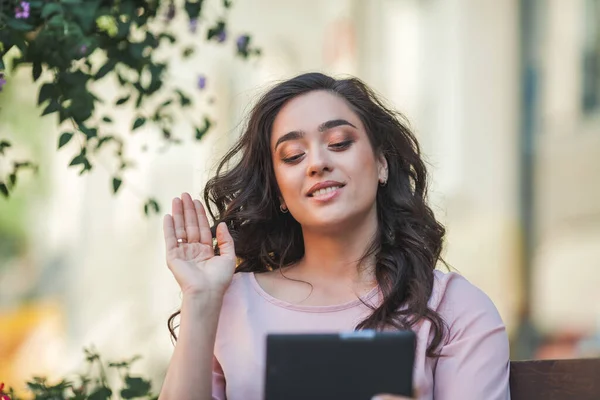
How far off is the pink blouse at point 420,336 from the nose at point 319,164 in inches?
12.5

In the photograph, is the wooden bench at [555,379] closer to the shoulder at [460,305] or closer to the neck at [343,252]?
the shoulder at [460,305]

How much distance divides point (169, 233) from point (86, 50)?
2.06 ft

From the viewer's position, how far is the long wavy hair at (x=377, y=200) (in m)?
2.84

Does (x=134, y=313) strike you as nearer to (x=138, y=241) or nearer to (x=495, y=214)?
(x=138, y=241)

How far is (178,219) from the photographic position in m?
2.76

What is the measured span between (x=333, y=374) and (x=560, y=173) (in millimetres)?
6884

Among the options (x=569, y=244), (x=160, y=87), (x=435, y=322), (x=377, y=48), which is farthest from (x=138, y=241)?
(x=435, y=322)

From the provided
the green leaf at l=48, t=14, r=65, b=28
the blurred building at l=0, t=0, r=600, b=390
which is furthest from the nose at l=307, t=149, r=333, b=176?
the blurred building at l=0, t=0, r=600, b=390

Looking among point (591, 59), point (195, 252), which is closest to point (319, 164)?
point (195, 252)

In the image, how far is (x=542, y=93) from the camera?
28.9 ft

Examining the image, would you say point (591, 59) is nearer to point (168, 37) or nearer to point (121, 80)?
point (168, 37)

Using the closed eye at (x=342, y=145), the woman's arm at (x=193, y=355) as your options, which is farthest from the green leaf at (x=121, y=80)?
the woman's arm at (x=193, y=355)

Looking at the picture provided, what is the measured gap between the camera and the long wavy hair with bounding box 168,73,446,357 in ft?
9.30

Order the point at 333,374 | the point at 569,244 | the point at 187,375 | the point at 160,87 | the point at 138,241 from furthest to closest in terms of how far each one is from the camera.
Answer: the point at 138,241
the point at 569,244
the point at 160,87
the point at 187,375
the point at 333,374
